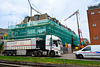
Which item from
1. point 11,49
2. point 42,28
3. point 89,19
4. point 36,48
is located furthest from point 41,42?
point 89,19

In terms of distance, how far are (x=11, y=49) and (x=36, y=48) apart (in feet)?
21.6

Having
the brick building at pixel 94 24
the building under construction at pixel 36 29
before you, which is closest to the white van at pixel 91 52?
the brick building at pixel 94 24

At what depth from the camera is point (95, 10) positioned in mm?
24672

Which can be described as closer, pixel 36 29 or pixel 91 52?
pixel 91 52

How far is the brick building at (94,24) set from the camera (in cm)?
2362

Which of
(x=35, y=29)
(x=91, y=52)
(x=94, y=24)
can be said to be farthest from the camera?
(x=35, y=29)

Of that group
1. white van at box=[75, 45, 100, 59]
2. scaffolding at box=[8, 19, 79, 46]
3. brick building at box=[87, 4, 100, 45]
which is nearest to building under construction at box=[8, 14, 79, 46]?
scaffolding at box=[8, 19, 79, 46]

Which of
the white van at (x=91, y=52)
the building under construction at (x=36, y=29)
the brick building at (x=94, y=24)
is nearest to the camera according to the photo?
the white van at (x=91, y=52)

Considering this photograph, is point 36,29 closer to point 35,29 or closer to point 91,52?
point 35,29

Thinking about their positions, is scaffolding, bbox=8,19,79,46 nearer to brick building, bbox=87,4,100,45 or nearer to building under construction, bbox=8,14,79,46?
building under construction, bbox=8,14,79,46

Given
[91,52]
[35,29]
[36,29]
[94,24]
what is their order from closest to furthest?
[91,52]
[94,24]
[36,29]
[35,29]

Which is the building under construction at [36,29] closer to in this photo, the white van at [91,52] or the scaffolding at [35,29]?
the scaffolding at [35,29]

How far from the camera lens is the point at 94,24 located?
2434cm

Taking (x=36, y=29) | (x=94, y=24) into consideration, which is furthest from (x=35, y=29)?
(x=94, y=24)
